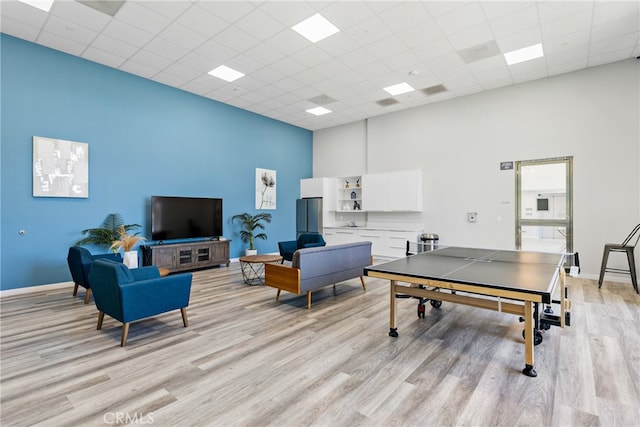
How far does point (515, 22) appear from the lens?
14.3ft

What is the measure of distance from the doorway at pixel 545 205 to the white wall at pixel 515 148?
13cm

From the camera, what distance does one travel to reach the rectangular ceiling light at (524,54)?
5.10m

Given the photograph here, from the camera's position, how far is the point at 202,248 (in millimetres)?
6707

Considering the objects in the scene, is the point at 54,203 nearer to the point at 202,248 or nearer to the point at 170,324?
the point at 202,248

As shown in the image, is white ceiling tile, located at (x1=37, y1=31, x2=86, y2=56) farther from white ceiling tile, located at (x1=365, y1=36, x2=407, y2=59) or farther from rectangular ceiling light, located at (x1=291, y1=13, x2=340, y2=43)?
white ceiling tile, located at (x1=365, y1=36, x2=407, y2=59)

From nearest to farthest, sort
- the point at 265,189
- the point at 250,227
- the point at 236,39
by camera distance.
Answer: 1. the point at 236,39
2. the point at 250,227
3. the point at 265,189

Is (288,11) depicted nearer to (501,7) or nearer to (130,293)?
(501,7)

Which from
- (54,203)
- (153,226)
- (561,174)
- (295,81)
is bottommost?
(153,226)

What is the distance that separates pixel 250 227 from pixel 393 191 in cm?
380

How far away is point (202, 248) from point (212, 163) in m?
2.08

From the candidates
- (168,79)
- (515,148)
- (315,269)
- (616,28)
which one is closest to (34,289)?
(168,79)

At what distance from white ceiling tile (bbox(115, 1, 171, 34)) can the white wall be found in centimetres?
574

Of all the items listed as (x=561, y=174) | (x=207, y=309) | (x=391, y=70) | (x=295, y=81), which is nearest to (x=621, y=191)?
(x=561, y=174)

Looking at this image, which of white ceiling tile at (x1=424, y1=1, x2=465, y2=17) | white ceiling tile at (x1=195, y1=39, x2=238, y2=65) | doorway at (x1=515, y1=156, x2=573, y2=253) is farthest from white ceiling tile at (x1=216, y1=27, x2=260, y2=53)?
doorway at (x1=515, y1=156, x2=573, y2=253)
